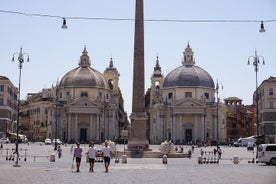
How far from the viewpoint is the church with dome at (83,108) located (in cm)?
10588

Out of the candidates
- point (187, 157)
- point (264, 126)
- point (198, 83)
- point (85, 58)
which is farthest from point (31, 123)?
point (187, 157)

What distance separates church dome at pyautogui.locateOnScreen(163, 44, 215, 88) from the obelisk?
65800mm

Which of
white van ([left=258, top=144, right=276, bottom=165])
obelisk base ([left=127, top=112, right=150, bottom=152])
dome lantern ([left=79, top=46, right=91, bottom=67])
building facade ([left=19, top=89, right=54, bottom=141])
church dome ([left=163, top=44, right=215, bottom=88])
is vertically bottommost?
white van ([left=258, top=144, right=276, bottom=165])

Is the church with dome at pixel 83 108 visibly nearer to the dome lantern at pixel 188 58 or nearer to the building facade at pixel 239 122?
the dome lantern at pixel 188 58

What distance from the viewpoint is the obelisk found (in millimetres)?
41031

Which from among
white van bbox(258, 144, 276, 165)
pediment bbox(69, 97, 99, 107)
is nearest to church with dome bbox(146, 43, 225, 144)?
pediment bbox(69, 97, 99, 107)

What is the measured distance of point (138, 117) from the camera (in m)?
42.3

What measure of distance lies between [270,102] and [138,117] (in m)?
51.6

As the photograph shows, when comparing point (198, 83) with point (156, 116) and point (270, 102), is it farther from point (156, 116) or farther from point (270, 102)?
point (270, 102)

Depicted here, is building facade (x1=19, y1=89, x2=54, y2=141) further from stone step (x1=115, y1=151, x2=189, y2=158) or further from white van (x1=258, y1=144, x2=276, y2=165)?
white van (x1=258, y1=144, x2=276, y2=165)

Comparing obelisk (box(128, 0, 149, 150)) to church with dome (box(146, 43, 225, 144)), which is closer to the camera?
obelisk (box(128, 0, 149, 150))

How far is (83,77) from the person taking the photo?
11156 centimetres

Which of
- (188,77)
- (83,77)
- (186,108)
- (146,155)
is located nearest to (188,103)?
(186,108)

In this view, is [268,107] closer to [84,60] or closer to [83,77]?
[83,77]
